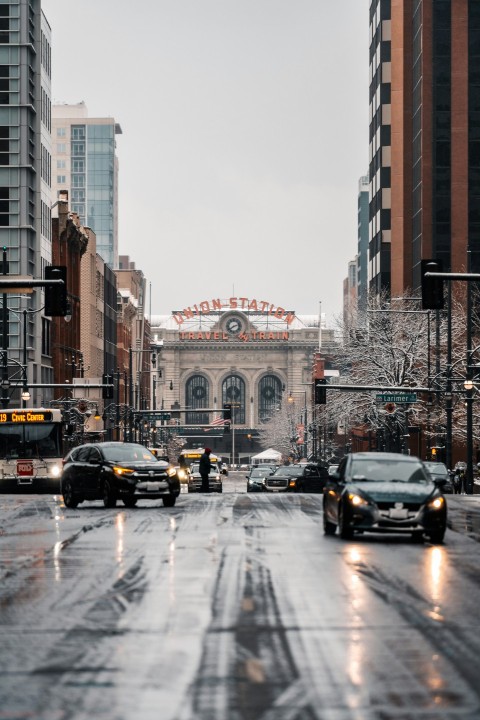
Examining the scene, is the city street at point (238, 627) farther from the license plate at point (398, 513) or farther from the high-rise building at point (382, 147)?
the high-rise building at point (382, 147)

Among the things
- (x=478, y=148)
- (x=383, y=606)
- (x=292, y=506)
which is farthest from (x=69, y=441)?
(x=383, y=606)

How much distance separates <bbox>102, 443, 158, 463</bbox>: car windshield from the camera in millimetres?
36781

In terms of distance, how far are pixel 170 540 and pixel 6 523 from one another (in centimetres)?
720

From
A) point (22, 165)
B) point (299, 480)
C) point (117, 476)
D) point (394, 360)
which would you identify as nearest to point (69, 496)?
point (117, 476)

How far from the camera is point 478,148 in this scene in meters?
106

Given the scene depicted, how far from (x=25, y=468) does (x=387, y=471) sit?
29.7 meters

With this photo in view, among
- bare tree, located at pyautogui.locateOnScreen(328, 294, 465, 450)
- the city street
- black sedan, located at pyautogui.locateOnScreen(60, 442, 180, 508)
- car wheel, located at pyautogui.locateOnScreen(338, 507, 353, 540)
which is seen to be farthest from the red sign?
bare tree, located at pyautogui.locateOnScreen(328, 294, 465, 450)

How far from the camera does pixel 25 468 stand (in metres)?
53.3

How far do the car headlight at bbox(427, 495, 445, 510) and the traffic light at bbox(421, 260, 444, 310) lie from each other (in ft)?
29.5

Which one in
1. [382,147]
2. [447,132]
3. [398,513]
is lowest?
[398,513]

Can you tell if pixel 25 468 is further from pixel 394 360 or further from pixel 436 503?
pixel 394 360

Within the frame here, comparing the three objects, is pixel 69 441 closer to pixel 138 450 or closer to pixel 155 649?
pixel 138 450

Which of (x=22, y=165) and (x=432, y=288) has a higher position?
(x=22, y=165)

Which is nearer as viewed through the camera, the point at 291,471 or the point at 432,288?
the point at 432,288
